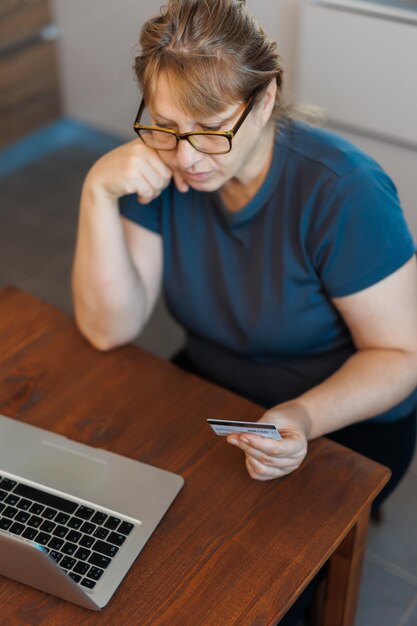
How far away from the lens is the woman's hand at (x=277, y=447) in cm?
105

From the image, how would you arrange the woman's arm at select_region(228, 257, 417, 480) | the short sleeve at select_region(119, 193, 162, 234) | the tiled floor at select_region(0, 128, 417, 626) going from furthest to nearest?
the tiled floor at select_region(0, 128, 417, 626) < the short sleeve at select_region(119, 193, 162, 234) < the woman's arm at select_region(228, 257, 417, 480)

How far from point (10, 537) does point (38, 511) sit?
0.63 ft

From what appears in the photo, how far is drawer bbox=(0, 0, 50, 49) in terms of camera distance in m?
3.11

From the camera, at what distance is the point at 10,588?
3.24 ft

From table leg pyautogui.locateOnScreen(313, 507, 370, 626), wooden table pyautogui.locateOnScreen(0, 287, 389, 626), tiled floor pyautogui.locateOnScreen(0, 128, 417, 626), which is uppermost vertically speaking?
wooden table pyautogui.locateOnScreen(0, 287, 389, 626)

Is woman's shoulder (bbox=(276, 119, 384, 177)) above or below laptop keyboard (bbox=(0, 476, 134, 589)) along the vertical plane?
above

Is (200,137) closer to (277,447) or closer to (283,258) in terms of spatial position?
(283,258)

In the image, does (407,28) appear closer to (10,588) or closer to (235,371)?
(235,371)

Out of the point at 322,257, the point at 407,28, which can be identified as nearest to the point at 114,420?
the point at 322,257

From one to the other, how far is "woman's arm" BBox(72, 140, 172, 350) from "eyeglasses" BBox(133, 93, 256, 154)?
0.06 metres

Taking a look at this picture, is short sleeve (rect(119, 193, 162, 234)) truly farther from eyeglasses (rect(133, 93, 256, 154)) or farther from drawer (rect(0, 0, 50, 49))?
drawer (rect(0, 0, 50, 49))

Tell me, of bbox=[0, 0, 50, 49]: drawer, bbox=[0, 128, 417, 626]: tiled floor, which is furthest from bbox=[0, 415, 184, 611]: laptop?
bbox=[0, 0, 50, 49]: drawer

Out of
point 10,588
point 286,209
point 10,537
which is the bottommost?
point 10,588

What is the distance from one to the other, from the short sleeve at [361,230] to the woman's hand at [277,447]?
256 mm
